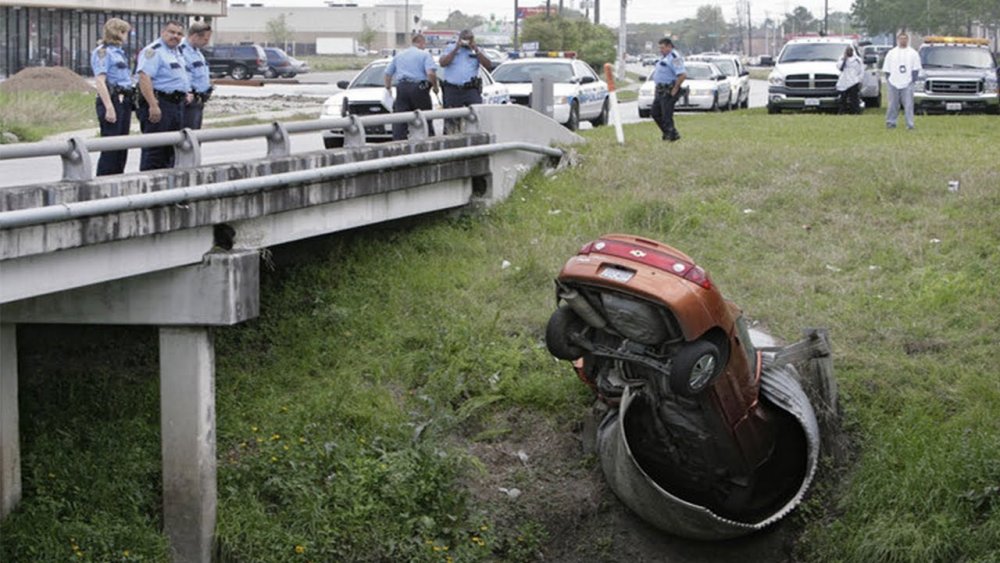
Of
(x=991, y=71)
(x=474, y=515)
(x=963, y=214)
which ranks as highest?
(x=991, y=71)

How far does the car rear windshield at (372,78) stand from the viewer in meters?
24.3

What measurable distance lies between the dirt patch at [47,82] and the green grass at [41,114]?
5.08 m

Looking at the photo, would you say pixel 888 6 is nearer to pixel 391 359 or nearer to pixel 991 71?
pixel 991 71

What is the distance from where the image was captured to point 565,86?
28125mm

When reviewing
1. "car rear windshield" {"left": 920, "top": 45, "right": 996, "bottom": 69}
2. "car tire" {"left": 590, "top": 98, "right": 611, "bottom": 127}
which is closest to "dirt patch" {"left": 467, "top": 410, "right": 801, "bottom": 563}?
"car tire" {"left": 590, "top": 98, "right": 611, "bottom": 127}

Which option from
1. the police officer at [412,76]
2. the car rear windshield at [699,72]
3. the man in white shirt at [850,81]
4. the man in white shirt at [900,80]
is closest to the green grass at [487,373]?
the police officer at [412,76]

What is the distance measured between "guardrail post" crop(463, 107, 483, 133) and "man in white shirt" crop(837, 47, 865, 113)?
15560mm

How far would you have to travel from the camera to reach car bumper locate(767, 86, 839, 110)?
33.3 meters

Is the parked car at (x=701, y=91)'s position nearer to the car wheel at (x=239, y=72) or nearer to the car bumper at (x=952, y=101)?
the car bumper at (x=952, y=101)

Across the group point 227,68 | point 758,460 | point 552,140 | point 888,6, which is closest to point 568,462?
point 758,460

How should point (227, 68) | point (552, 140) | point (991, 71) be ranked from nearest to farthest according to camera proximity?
1. point (552, 140)
2. point (991, 71)
3. point (227, 68)

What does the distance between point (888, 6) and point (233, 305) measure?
82969 mm

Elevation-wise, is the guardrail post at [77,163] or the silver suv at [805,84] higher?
the silver suv at [805,84]

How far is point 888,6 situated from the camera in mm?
90562
